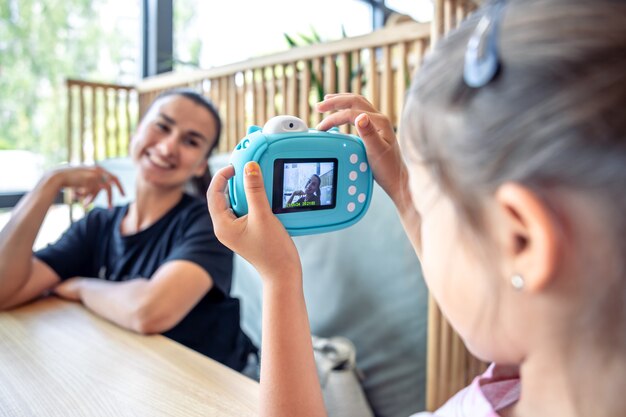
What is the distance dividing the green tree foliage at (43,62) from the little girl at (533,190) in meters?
2.05

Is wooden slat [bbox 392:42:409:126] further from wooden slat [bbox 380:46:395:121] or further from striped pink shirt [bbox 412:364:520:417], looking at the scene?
striped pink shirt [bbox 412:364:520:417]

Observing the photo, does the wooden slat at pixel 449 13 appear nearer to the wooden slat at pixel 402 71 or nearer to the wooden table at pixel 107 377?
the wooden slat at pixel 402 71

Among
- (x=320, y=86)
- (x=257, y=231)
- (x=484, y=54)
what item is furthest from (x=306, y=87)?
(x=484, y=54)

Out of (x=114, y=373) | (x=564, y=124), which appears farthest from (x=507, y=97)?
(x=114, y=373)

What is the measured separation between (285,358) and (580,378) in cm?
25

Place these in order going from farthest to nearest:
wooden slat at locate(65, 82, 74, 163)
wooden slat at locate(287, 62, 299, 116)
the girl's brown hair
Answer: wooden slat at locate(65, 82, 74, 163)
wooden slat at locate(287, 62, 299, 116)
the girl's brown hair

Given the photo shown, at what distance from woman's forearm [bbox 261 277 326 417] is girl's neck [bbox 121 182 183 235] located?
2.54ft

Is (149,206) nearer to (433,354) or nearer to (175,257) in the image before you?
(175,257)

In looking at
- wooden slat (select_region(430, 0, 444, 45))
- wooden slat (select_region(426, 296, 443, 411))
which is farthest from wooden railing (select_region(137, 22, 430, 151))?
wooden slat (select_region(426, 296, 443, 411))

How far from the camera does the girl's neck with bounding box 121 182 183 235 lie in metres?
1.22

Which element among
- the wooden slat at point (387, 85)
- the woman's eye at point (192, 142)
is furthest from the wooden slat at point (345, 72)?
the woman's eye at point (192, 142)

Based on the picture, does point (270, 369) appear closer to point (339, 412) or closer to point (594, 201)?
point (594, 201)

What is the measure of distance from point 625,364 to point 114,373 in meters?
0.60

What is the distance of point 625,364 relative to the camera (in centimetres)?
34
